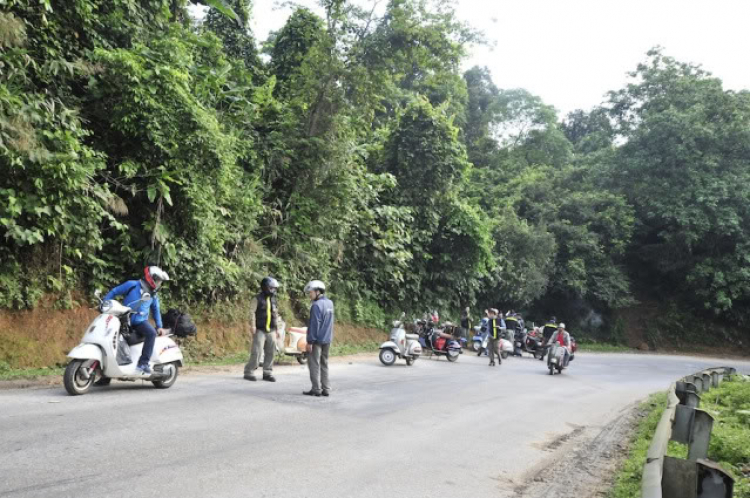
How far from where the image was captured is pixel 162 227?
11883 millimetres

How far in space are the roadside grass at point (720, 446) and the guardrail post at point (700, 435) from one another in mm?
615

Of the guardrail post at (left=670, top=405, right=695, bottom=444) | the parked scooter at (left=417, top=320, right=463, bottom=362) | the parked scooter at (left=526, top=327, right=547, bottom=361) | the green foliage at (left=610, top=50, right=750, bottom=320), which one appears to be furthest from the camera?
the green foliage at (left=610, top=50, right=750, bottom=320)

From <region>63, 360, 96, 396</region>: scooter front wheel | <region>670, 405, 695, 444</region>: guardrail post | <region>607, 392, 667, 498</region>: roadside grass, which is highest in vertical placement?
<region>670, 405, 695, 444</region>: guardrail post

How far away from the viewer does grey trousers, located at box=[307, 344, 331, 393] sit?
29.6 ft

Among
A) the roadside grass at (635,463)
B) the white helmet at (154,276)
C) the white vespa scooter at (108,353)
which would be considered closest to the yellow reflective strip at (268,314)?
the white vespa scooter at (108,353)

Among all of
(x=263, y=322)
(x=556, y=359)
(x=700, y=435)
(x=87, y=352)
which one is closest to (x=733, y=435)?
(x=700, y=435)

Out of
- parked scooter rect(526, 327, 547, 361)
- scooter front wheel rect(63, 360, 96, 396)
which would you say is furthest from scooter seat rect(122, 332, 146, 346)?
parked scooter rect(526, 327, 547, 361)

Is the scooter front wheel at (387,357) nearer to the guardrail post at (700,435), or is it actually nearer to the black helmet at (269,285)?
the black helmet at (269,285)

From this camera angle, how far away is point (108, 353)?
7527 millimetres

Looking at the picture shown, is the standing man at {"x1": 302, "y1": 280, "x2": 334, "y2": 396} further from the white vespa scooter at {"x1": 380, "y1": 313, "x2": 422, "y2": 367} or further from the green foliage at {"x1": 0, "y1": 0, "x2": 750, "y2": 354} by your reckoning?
the white vespa scooter at {"x1": 380, "y1": 313, "x2": 422, "y2": 367}

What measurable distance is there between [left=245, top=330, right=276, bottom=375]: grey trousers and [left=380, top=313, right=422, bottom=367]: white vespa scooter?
5.62m

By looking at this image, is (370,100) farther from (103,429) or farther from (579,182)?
(579,182)

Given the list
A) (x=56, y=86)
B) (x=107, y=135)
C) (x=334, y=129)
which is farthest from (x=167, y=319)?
(x=334, y=129)

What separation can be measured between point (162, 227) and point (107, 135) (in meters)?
2.17
